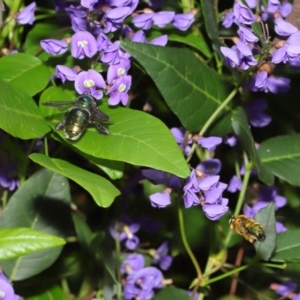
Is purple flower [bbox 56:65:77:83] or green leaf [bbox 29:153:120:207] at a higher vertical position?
purple flower [bbox 56:65:77:83]

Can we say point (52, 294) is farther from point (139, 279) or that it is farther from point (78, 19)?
point (78, 19)

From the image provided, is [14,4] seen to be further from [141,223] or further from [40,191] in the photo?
[141,223]

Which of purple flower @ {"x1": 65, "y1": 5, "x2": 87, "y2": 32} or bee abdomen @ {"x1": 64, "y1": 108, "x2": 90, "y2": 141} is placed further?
purple flower @ {"x1": 65, "y1": 5, "x2": 87, "y2": 32}

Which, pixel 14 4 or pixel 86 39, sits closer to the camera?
pixel 86 39

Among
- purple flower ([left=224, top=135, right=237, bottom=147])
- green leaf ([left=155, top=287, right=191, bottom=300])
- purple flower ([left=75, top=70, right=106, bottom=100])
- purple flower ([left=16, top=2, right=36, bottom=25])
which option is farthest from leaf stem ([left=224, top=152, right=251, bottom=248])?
purple flower ([left=16, top=2, right=36, bottom=25])

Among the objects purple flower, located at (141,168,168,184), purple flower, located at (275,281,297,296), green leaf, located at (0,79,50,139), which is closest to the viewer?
green leaf, located at (0,79,50,139)

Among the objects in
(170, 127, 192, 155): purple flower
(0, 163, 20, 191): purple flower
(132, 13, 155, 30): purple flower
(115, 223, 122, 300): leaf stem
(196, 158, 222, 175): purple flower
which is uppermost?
(132, 13, 155, 30): purple flower

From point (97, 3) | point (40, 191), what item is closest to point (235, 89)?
point (97, 3)

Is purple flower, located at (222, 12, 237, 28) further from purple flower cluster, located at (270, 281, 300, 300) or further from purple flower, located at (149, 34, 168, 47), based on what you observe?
purple flower cluster, located at (270, 281, 300, 300)
